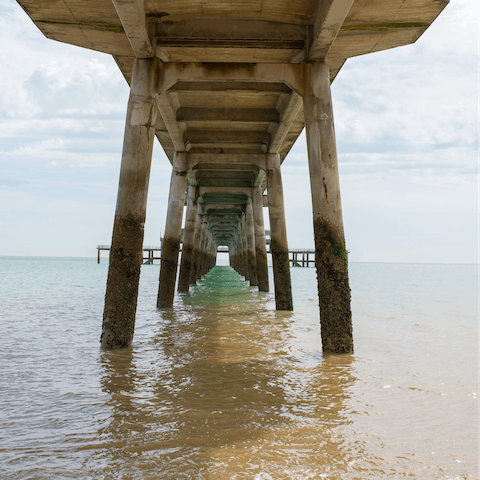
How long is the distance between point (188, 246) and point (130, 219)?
10370 mm

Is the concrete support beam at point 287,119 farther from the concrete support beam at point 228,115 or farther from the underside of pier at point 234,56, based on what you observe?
the underside of pier at point 234,56

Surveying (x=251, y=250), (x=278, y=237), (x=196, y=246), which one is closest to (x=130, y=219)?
(x=278, y=237)

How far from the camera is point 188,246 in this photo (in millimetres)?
16953

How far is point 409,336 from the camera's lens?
26.8 ft

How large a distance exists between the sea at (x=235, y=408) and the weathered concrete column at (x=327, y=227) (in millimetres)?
382

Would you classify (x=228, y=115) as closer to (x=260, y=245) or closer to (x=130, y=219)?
(x=130, y=219)

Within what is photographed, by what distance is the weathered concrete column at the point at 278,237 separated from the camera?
11336mm

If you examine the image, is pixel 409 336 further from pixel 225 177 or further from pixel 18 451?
pixel 225 177

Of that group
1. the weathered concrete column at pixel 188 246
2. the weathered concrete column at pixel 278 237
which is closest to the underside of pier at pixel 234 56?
the weathered concrete column at pixel 278 237

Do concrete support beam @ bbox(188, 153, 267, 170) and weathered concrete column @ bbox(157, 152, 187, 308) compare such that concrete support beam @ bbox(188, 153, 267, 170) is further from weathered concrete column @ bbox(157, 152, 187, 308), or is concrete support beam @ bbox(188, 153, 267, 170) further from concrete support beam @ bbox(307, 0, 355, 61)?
concrete support beam @ bbox(307, 0, 355, 61)

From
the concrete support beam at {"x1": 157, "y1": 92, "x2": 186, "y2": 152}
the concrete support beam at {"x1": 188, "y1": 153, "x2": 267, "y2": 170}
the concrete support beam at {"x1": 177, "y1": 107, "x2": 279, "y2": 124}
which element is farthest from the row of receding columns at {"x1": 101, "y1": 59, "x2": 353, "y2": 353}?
the concrete support beam at {"x1": 188, "y1": 153, "x2": 267, "y2": 170}

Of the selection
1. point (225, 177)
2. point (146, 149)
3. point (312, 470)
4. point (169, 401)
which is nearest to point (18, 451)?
point (169, 401)

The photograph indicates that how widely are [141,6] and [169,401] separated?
5.00 m

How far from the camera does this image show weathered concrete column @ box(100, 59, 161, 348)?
6.41 m
